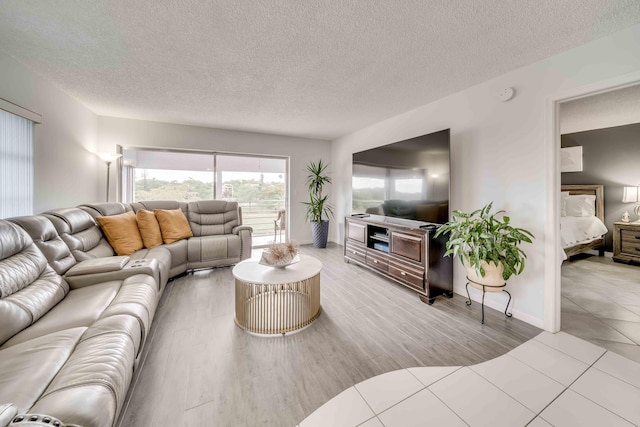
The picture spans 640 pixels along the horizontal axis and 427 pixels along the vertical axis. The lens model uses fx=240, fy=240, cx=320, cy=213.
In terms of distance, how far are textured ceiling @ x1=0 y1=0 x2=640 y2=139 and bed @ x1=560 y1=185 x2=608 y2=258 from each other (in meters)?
3.07

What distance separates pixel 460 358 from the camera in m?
1.76

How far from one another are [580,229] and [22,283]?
661 centimetres

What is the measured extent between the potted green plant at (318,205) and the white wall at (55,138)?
12.1 feet

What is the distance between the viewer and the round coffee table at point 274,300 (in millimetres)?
2027

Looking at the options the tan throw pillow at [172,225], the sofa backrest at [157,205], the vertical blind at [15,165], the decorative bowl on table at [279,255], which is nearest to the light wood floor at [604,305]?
the decorative bowl on table at [279,255]

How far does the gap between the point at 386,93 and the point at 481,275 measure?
7.42 ft

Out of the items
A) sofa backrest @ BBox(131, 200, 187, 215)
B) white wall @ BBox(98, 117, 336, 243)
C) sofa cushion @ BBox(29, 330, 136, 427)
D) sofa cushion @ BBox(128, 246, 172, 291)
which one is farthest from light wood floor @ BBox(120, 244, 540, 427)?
white wall @ BBox(98, 117, 336, 243)

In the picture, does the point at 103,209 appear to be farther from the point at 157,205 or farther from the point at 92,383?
the point at 92,383

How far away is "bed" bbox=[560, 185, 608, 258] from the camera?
3.78m

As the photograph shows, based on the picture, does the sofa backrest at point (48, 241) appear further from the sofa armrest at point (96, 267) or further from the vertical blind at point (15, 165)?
the vertical blind at point (15, 165)

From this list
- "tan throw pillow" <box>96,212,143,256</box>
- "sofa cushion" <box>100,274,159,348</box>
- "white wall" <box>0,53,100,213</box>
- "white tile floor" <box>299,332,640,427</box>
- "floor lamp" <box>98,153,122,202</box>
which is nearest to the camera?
"white tile floor" <box>299,332,640,427</box>

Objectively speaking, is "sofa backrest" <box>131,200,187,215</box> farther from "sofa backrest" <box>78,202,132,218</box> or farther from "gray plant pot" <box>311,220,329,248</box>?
"gray plant pot" <box>311,220,329,248</box>

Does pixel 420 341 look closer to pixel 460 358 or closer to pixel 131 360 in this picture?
pixel 460 358

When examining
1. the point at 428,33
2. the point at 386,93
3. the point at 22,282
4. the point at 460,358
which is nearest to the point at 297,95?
the point at 386,93
